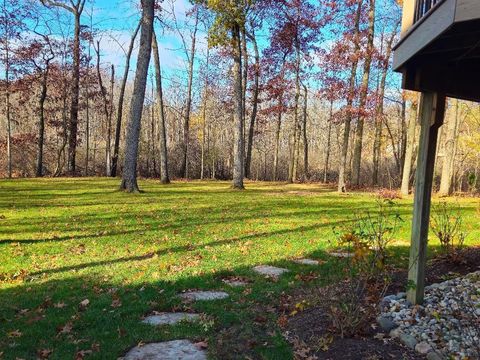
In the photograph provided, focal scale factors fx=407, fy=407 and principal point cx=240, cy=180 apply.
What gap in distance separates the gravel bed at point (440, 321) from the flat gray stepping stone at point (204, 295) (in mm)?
1685

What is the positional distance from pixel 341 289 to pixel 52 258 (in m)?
3.92

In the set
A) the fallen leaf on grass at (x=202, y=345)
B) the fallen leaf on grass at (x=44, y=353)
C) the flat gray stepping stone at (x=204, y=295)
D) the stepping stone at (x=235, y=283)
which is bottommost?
the fallen leaf on grass at (x=44, y=353)

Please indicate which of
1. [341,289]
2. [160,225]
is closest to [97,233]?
[160,225]

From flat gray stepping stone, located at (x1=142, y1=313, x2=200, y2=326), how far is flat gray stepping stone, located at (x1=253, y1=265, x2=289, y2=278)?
5.15 ft

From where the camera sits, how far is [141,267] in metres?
5.39

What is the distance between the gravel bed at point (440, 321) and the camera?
316 centimetres

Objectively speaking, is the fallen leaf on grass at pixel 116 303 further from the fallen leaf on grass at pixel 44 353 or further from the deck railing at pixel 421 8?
the deck railing at pixel 421 8

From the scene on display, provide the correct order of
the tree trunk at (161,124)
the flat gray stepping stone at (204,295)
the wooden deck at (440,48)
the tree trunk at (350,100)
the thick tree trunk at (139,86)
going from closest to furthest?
the wooden deck at (440,48) → the flat gray stepping stone at (204,295) → the thick tree trunk at (139,86) → the tree trunk at (350,100) → the tree trunk at (161,124)

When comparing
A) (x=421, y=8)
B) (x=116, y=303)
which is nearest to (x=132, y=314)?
(x=116, y=303)

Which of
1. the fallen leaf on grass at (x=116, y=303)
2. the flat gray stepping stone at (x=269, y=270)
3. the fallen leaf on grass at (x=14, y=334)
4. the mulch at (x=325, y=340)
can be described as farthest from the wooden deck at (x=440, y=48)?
the fallen leaf on grass at (x=14, y=334)

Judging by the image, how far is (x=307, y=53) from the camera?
22.2 meters

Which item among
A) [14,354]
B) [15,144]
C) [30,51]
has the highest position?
[30,51]

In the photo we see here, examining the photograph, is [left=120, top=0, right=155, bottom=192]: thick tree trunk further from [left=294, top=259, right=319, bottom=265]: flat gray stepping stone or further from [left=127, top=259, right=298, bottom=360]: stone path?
[left=127, top=259, right=298, bottom=360]: stone path

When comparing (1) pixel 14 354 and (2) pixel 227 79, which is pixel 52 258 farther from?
(2) pixel 227 79
